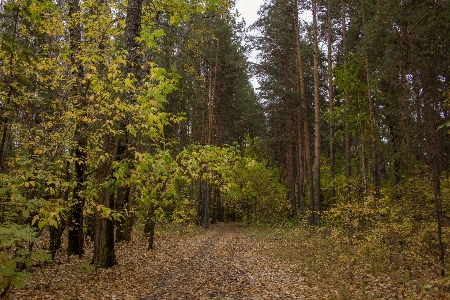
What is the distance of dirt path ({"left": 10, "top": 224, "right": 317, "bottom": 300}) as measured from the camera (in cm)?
728

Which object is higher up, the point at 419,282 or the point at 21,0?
the point at 21,0

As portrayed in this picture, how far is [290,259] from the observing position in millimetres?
11695

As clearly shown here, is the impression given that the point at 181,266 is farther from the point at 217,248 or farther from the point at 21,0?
the point at 21,0

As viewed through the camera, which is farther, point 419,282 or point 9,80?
point 419,282

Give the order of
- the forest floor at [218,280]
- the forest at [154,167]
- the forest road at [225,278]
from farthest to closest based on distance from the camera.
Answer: the forest road at [225,278], the forest floor at [218,280], the forest at [154,167]

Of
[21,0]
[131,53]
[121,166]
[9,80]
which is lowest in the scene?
[121,166]

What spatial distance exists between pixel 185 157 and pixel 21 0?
138 inches

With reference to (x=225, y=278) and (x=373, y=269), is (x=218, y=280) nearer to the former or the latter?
(x=225, y=278)

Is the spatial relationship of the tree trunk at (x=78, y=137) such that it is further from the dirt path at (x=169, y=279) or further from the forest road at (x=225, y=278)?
the forest road at (x=225, y=278)

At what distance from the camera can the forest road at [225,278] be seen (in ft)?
24.7

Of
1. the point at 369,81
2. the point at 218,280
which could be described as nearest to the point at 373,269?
the point at 218,280

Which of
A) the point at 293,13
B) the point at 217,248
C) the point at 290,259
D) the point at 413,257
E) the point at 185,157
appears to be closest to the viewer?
the point at 185,157

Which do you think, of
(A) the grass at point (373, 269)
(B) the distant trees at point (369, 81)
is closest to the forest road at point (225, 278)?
(A) the grass at point (373, 269)

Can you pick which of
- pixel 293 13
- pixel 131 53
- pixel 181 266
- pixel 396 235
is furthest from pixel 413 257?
pixel 293 13
